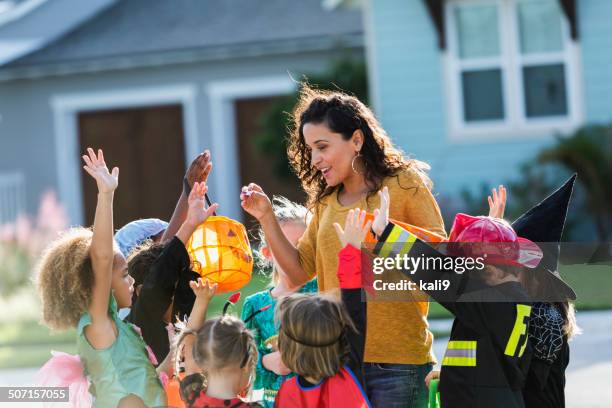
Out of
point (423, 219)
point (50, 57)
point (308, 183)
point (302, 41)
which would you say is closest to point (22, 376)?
point (308, 183)

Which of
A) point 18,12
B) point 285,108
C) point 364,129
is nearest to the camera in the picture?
point 364,129

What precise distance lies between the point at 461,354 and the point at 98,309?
1.24m

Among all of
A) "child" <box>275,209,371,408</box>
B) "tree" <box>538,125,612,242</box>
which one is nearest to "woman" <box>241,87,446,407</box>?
"child" <box>275,209,371,408</box>

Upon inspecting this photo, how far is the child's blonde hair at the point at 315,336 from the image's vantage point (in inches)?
147

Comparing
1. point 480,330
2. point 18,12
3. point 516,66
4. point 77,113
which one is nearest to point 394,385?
point 480,330

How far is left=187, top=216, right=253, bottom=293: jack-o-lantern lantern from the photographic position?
4.49 meters

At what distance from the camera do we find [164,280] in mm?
4246

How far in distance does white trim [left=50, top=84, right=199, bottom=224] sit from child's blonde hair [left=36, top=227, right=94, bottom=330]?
1470cm

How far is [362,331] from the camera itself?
150 inches

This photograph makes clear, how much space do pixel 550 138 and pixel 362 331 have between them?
38.3 feet

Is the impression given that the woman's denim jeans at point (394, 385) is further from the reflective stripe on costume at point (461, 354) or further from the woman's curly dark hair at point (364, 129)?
the woman's curly dark hair at point (364, 129)

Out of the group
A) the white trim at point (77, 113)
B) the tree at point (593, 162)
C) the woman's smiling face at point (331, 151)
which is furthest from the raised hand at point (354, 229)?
the white trim at point (77, 113)

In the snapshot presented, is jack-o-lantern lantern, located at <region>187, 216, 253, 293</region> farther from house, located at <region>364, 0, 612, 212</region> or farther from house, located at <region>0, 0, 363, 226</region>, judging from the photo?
house, located at <region>0, 0, 363, 226</region>

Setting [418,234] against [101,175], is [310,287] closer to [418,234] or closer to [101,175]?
[418,234]
